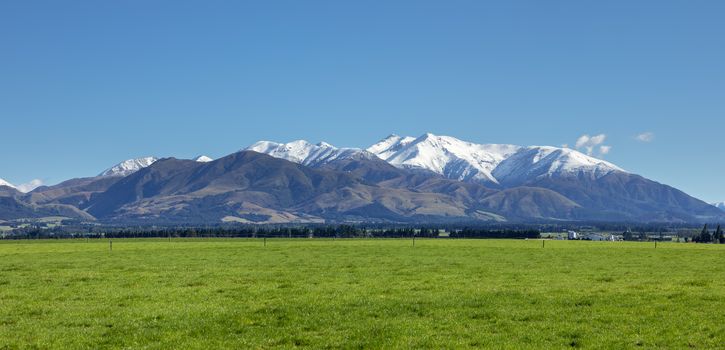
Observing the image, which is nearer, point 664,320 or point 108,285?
point 664,320

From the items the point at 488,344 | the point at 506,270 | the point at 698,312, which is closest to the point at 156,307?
the point at 488,344

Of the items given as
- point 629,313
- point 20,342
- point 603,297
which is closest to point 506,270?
point 603,297

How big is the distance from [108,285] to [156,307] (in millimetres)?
11436

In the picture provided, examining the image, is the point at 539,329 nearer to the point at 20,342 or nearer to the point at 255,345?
the point at 255,345

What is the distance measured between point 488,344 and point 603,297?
44.7 ft

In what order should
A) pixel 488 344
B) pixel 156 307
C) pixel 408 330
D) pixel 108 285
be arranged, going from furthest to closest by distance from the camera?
pixel 108 285
pixel 156 307
pixel 408 330
pixel 488 344

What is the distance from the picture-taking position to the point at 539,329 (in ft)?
91.4

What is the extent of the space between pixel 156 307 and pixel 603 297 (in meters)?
23.2

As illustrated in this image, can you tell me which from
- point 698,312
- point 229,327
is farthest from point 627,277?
point 229,327

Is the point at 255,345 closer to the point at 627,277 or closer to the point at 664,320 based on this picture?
the point at 664,320

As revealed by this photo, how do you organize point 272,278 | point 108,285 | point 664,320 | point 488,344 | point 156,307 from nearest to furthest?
point 488,344 → point 664,320 → point 156,307 → point 108,285 → point 272,278

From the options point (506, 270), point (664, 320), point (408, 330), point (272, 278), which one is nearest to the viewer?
point (408, 330)

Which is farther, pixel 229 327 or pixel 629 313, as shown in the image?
pixel 629 313

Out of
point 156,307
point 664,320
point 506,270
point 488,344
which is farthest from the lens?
point 506,270
